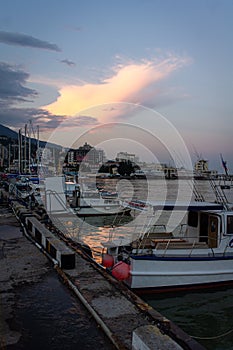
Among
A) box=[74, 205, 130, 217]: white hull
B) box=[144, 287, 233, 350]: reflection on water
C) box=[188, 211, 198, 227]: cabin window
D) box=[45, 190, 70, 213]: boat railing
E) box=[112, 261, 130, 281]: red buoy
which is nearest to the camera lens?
box=[144, 287, 233, 350]: reflection on water

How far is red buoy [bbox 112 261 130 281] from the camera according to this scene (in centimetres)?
1082

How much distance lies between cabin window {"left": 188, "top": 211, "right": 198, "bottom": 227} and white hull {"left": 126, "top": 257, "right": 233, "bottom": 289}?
1.94 metres

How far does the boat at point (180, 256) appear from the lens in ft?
37.0

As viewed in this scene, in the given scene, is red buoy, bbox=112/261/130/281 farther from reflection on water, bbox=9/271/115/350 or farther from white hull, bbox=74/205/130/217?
white hull, bbox=74/205/130/217

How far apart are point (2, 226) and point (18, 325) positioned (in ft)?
36.2

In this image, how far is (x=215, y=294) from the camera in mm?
12117

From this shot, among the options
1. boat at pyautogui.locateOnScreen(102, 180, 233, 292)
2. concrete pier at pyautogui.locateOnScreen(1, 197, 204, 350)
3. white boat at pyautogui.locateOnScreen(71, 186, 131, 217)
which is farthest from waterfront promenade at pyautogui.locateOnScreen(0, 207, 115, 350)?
white boat at pyautogui.locateOnScreen(71, 186, 131, 217)

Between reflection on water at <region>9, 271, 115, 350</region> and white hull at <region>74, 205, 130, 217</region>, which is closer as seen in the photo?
reflection on water at <region>9, 271, 115, 350</region>

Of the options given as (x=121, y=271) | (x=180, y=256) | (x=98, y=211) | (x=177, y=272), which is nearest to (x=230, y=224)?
(x=180, y=256)

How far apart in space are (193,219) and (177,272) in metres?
2.81

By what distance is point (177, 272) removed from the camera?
38.2ft

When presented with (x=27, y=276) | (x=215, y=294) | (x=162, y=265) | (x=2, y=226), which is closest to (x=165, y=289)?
(x=162, y=265)

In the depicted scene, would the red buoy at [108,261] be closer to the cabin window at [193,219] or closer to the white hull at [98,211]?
the cabin window at [193,219]

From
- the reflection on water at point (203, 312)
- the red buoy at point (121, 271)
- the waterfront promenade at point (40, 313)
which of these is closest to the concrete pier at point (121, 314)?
the waterfront promenade at point (40, 313)
